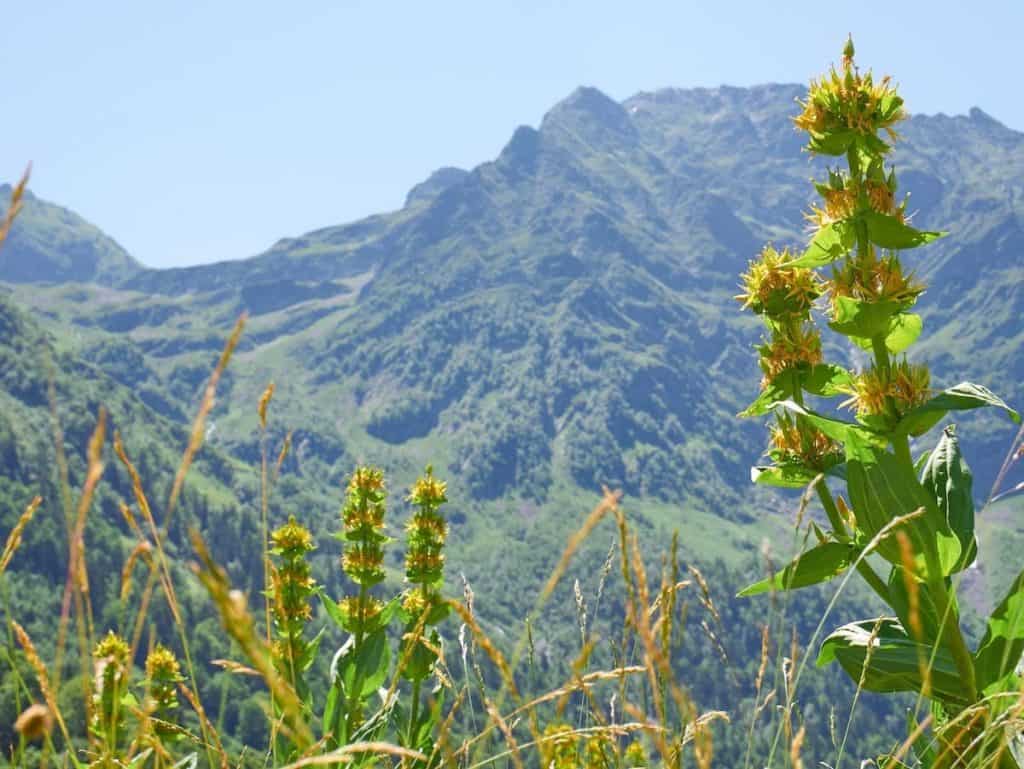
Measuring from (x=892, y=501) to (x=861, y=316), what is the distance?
678mm

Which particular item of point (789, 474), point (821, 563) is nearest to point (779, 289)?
point (789, 474)

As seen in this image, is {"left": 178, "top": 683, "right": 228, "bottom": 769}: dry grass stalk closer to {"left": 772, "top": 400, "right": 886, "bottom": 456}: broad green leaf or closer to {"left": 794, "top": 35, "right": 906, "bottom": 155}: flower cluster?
{"left": 772, "top": 400, "right": 886, "bottom": 456}: broad green leaf

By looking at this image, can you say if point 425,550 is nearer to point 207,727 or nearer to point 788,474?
point 788,474

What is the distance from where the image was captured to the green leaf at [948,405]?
2.94 metres

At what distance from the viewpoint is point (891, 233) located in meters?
3.35

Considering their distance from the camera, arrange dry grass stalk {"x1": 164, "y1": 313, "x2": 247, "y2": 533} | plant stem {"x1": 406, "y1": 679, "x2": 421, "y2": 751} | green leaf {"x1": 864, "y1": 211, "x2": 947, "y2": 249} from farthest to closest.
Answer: plant stem {"x1": 406, "y1": 679, "x2": 421, "y2": 751}, green leaf {"x1": 864, "y1": 211, "x2": 947, "y2": 249}, dry grass stalk {"x1": 164, "y1": 313, "x2": 247, "y2": 533}

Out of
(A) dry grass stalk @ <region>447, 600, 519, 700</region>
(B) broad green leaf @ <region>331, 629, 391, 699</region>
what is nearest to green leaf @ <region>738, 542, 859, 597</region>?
(A) dry grass stalk @ <region>447, 600, 519, 700</region>

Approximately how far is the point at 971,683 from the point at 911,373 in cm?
106

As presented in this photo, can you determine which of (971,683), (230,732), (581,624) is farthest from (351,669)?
(230,732)

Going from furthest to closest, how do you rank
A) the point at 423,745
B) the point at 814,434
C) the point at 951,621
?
the point at 423,745, the point at 814,434, the point at 951,621

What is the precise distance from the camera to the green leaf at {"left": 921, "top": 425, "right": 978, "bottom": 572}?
3184 millimetres

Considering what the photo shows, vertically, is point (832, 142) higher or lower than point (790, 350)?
higher

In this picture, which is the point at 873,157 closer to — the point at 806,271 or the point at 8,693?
the point at 806,271

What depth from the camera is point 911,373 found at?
3.24 metres
